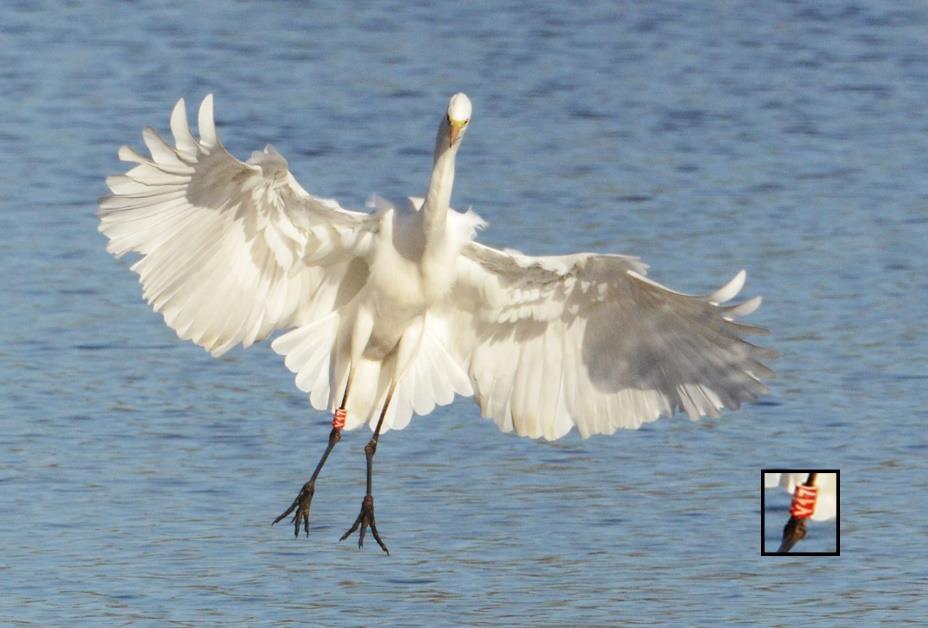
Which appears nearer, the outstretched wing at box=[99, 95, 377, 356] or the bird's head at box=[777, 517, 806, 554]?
the outstretched wing at box=[99, 95, 377, 356]

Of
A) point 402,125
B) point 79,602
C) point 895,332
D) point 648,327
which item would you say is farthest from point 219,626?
point 402,125

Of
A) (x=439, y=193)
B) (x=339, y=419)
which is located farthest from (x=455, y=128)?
(x=339, y=419)

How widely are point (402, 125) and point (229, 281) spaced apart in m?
6.17

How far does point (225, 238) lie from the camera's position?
8516mm

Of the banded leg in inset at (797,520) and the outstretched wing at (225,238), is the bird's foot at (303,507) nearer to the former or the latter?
the outstretched wing at (225,238)

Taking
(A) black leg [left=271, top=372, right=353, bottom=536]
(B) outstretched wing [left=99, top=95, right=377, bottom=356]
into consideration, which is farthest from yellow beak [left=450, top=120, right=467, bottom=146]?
(A) black leg [left=271, top=372, right=353, bottom=536]

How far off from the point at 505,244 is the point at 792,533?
10.5 feet

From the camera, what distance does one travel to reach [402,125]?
1469 centimetres

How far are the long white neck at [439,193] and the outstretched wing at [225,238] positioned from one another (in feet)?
0.83

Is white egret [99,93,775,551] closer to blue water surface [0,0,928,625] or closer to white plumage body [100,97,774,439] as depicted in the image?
white plumage body [100,97,774,439]

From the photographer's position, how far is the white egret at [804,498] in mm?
9828

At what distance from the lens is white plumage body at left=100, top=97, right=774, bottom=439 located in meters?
8.31

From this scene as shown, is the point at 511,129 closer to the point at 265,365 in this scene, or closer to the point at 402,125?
the point at 402,125

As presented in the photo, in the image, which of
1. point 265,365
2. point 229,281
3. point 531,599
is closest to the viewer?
point 229,281
